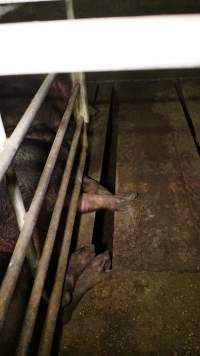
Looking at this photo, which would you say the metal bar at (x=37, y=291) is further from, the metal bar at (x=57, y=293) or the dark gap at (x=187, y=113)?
A: the dark gap at (x=187, y=113)

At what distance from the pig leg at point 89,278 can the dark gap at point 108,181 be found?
61cm

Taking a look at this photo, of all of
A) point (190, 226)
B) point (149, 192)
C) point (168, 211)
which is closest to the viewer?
point (190, 226)

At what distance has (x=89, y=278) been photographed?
1977 millimetres

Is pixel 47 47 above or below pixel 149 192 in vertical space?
above

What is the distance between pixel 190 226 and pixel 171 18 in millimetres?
1928

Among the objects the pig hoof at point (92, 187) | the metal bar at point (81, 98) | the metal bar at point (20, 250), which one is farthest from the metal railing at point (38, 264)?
the metal bar at point (81, 98)

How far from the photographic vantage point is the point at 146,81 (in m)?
4.86

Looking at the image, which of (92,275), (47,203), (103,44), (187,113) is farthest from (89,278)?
(187,113)

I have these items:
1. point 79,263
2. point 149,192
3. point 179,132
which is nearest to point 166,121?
point 179,132

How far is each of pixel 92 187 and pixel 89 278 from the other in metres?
0.94

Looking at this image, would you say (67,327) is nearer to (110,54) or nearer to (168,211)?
(168,211)

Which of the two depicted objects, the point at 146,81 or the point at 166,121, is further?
the point at 146,81

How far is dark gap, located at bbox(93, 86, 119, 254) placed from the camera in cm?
291

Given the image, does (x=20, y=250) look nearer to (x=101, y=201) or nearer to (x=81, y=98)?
(x=101, y=201)
